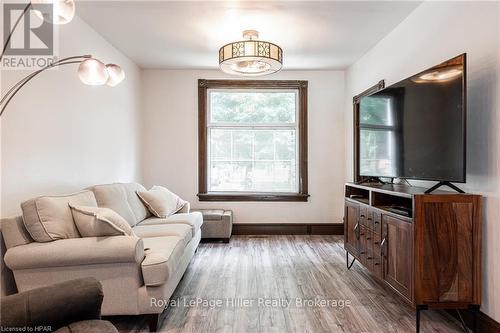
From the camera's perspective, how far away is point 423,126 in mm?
2375

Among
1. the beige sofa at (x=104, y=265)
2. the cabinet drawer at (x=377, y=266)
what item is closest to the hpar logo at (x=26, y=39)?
the beige sofa at (x=104, y=265)

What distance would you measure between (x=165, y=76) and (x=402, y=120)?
12.2ft

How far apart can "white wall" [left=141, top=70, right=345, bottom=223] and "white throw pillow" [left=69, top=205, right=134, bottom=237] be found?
2742 millimetres

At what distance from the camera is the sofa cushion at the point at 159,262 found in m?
2.10

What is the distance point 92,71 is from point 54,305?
4.12 feet

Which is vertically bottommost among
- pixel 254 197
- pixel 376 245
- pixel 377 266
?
pixel 377 266

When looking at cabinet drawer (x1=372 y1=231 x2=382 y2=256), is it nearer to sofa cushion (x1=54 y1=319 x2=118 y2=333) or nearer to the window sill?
sofa cushion (x1=54 y1=319 x2=118 y2=333)

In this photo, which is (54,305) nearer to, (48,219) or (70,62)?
(48,219)

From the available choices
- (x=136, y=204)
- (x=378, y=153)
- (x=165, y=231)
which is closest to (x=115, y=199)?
(x=136, y=204)

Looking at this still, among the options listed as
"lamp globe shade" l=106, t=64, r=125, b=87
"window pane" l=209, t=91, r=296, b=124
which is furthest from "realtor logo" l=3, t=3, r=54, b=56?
"window pane" l=209, t=91, r=296, b=124

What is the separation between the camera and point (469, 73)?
7.51ft

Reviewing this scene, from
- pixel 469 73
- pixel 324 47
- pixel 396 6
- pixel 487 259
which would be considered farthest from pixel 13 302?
pixel 324 47

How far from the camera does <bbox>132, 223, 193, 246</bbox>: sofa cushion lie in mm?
Result: 2834

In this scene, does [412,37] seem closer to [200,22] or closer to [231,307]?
[200,22]
